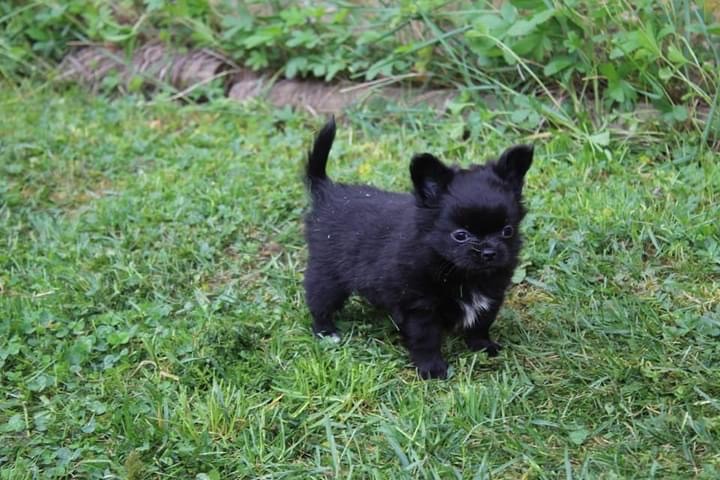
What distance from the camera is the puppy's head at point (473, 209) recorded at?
3.53 meters

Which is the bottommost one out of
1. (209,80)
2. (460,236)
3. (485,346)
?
(209,80)

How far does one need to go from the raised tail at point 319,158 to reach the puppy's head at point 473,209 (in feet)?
2.26

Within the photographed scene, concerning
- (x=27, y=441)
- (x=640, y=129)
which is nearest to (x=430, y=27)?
(x=640, y=129)

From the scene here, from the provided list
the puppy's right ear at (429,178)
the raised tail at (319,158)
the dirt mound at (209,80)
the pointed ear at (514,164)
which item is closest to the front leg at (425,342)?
the puppy's right ear at (429,178)

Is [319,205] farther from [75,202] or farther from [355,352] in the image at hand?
[75,202]

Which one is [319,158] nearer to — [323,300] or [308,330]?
[323,300]

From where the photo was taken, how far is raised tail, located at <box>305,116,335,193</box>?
4.18 m

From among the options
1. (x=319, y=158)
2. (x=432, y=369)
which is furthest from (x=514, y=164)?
(x=319, y=158)

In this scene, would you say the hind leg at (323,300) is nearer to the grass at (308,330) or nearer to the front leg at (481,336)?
the grass at (308,330)

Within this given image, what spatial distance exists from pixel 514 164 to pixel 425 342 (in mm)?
824

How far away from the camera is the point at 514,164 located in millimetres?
3701

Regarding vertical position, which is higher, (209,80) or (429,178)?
(429,178)

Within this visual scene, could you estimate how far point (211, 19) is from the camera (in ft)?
23.8

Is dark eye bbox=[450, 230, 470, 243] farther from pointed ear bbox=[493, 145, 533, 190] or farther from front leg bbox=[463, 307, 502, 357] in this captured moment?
front leg bbox=[463, 307, 502, 357]
